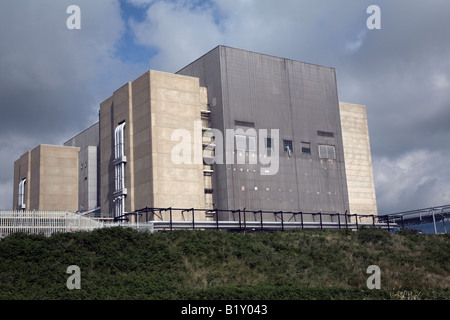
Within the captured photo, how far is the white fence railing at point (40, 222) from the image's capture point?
39.6 meters

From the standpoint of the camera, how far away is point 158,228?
53438 millimetres

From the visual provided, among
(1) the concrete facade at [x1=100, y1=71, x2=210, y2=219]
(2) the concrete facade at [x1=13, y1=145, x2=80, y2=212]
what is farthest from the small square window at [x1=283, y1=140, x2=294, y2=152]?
(2) the concrete facade at [x1=13, y1=145, x2=80, y2=212]

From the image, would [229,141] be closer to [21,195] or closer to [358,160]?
[358,160]

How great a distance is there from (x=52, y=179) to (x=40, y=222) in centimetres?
4951

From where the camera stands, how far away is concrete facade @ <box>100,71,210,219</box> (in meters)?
60.7

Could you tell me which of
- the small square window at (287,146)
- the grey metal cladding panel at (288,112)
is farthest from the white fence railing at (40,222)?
the small square window at (287,146)

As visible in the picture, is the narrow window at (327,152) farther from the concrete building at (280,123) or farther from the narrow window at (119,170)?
the narrow window at (119,170)

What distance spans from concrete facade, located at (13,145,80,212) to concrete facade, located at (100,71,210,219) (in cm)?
2449

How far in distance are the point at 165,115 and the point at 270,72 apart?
55.8ft

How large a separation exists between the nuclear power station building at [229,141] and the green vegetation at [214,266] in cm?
1780

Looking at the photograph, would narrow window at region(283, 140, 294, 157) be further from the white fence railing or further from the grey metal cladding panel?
the white fence railing

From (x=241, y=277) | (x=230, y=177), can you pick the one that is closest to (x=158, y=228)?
(x=230, y=177)

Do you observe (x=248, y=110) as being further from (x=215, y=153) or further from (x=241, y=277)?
(x=241, y=277)


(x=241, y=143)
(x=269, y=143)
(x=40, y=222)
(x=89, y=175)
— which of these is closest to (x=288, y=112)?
(x=269, y=143)
